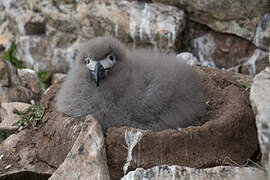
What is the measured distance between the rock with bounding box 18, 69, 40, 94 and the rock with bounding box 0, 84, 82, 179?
60.8 inches

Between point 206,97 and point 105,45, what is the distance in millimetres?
1380

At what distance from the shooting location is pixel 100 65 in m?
4.11

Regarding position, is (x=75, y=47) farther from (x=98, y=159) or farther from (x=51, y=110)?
(x=98, y=159)

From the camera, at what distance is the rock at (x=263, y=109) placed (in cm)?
281

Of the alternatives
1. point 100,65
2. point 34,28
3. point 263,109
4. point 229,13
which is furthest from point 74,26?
point 263,109

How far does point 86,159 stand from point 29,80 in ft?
9.66

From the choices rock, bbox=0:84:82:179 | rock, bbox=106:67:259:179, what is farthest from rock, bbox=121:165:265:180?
rock, bbox=0:84:82:179

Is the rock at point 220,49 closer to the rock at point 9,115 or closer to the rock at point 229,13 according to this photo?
the rock at point 229,13

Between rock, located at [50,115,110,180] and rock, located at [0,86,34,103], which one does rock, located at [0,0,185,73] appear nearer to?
rock, located at [0,86,34,103]

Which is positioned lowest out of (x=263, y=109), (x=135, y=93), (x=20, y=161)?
(x=20, y=161)

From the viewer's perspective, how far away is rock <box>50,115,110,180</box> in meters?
3.50

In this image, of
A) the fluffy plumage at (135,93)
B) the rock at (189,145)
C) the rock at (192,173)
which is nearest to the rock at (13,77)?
the fluffy plumage at (135,93)

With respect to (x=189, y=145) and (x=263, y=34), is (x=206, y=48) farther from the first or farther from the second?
(x=189, y=145)

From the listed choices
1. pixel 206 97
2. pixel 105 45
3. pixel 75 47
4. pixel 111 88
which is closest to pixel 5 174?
pixel 111 88
